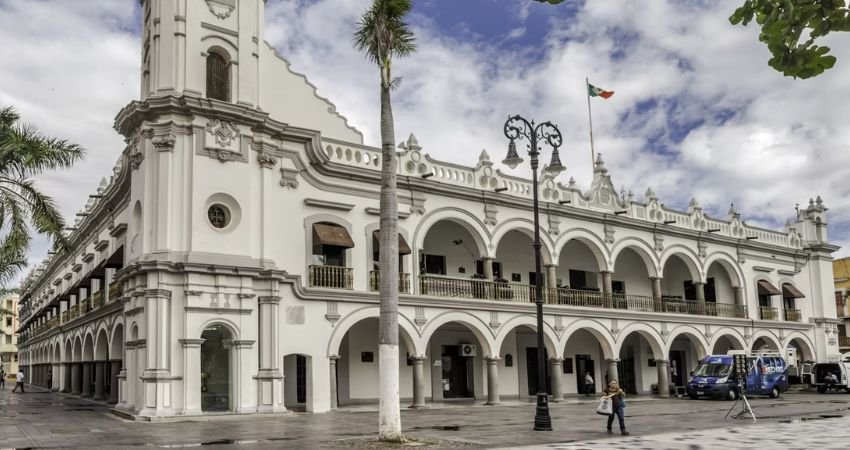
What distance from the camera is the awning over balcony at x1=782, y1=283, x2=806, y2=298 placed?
42375 mm

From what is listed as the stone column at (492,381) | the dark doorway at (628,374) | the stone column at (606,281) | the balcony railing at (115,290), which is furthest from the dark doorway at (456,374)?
the balcony railing at (115,290)

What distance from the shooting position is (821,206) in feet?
148

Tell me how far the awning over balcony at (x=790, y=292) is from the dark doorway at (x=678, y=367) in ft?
22.5

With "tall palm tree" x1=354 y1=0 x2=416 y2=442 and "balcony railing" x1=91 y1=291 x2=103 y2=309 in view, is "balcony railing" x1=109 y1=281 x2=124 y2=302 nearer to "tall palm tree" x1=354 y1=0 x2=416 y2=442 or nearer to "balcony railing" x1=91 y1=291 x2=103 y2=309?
"balcony railing" x1=91 y1=291 x2=103 y2=309

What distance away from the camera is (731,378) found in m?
32.6

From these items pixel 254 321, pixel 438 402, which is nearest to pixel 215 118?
pixel 254 321

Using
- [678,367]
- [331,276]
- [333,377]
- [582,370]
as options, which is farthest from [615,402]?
[678,367]

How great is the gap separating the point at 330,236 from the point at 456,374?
9789 millimetres

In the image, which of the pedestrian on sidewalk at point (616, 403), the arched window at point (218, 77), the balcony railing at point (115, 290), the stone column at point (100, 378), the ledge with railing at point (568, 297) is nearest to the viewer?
the pedestrian on sidewalk at point (616, 403)

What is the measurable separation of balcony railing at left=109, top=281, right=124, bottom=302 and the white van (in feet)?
101

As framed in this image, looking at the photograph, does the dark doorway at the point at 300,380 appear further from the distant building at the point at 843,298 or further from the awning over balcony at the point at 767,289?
the distant building at the point at 843,298

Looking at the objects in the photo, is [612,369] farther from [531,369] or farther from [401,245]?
[401,245]

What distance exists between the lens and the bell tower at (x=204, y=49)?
936 inches

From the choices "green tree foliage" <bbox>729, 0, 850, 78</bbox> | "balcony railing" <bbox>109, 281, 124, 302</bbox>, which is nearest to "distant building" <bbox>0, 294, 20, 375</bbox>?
"balcony railing" <bbox>109, 281, 124, 302</bbox>
